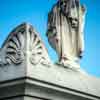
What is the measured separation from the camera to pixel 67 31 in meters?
6.74

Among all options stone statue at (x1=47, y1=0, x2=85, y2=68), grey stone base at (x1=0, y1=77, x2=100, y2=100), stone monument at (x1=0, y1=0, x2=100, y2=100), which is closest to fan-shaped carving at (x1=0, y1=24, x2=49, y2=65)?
stone monument at (x1=0, y1=0, x2=100, y2=100)

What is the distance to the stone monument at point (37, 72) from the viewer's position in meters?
5.26

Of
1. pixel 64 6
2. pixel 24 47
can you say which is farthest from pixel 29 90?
pixel 64 6

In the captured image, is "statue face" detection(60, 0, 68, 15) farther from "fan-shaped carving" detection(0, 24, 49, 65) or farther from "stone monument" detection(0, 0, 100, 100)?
"fan-shaped carving" detection(0, 24, 49, 65)

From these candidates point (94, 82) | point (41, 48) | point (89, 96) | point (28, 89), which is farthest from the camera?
point (94, 82)

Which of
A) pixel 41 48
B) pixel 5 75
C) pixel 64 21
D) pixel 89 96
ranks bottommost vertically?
pixel 89 96

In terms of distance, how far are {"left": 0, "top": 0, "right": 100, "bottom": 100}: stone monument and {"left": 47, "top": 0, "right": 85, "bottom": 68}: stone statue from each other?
0.02 metres

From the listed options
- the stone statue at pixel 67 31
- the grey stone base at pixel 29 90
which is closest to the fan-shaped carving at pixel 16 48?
the grey stone base at pixel 29 90

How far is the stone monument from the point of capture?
207 inches

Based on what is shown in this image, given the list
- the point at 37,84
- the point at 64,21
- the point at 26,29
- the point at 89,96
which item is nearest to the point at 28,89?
the point at 37,84

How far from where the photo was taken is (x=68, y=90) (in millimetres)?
5777

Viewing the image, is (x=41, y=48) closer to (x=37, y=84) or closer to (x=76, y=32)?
(x=37, y=84)

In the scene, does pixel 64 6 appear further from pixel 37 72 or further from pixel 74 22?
pixel 37 72

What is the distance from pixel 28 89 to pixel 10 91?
301 mm
